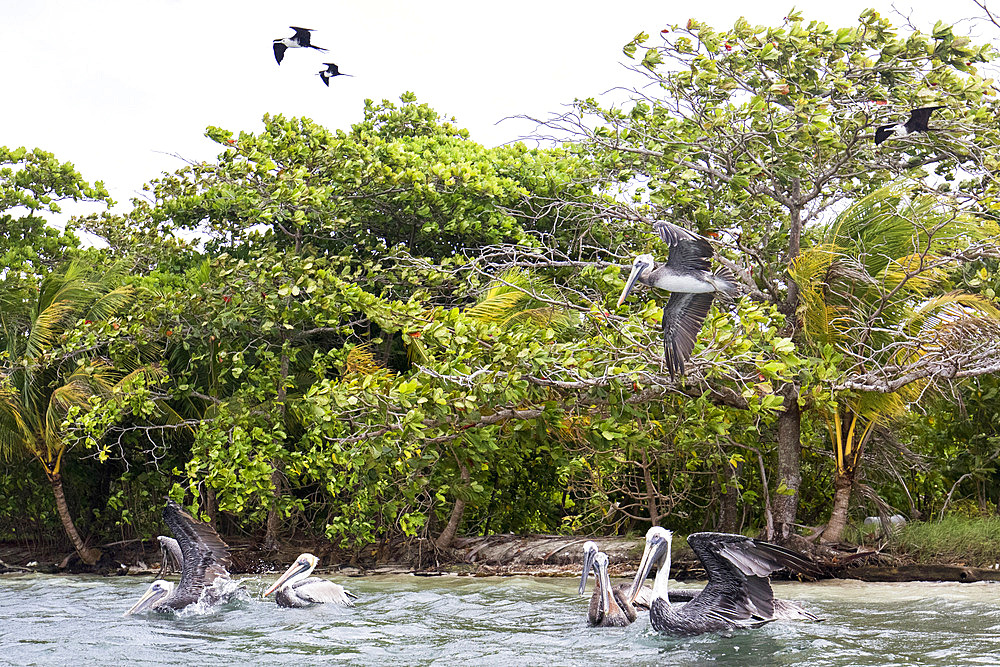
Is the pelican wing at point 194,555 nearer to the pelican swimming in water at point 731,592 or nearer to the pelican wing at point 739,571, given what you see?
the pelican swimming in water at point 731,592

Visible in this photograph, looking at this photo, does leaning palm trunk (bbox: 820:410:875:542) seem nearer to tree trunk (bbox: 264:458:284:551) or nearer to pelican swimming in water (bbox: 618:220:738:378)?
pelican swimming in water (bbox: 618:220:738:378)

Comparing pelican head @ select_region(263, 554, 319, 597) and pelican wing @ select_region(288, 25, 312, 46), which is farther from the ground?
pelican wing @ select_region(288, 25, 312, 46)

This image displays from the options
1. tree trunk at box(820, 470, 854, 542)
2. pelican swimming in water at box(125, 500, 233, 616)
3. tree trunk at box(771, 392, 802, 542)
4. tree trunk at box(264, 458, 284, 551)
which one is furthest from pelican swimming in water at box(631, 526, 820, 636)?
tree trunk at box(264, 458, 284, 551)

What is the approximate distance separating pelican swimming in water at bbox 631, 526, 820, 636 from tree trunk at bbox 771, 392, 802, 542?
356 cm

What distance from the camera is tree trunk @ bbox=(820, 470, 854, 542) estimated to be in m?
11.4

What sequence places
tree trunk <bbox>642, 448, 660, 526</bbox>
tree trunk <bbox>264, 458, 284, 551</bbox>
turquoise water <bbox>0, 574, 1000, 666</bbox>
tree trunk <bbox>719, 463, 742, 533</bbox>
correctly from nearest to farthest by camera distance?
turquoise water <bbox>0, 574, 1000, 666</bbox> < tree trunk <bbox>642, 448, 660, 526</bbox> < tree trunk <bbox>719, 463, 742, 533</bbox> < tree trunk <bbox>264, 458, 284, 551</bbox>

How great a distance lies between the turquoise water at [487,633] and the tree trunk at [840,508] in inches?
32.7

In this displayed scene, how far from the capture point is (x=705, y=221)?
1198cm

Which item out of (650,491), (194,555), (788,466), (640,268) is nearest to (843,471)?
(788,466)

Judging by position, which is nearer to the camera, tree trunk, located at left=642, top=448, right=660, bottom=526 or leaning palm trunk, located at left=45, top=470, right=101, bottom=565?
tree trunk, located at left=642, top=448, right=660, bottom=526

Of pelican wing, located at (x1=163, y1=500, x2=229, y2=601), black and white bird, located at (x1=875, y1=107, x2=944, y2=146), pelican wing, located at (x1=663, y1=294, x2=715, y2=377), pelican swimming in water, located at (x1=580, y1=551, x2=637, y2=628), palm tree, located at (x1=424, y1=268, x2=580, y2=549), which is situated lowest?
pelican swimming in water, located at (x1=580, y1=551, x2=637, y2=628)

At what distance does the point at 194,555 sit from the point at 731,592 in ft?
17.2

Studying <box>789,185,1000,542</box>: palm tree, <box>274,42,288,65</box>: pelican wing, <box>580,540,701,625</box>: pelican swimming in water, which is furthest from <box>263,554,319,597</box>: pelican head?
<box>789,185,1000,542</box>: palm tree

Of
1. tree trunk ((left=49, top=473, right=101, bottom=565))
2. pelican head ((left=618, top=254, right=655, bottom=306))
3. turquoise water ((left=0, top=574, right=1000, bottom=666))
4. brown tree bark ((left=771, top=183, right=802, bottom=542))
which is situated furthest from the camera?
tree trunk ((left=49, top=473, right=101, bottom=565))
